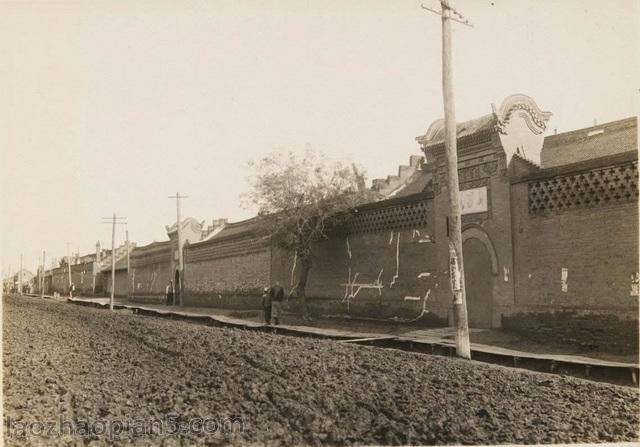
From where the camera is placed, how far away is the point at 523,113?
1605 cm

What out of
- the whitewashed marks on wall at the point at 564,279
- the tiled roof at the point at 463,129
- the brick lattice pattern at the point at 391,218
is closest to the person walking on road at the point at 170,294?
the brick lattice pattern at the point at 391,218

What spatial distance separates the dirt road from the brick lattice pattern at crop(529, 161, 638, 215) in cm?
527

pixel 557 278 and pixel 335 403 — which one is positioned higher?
pixel 557 278

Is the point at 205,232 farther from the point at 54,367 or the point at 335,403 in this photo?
the point at 335,403

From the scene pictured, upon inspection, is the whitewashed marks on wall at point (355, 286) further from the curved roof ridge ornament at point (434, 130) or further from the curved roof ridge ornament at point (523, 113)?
the curved roof ridge ornament at point (523, 113)

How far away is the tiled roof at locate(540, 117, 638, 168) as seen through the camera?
17.2m

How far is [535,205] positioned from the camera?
1434cm

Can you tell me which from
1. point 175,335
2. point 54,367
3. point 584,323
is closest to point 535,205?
point 584,323

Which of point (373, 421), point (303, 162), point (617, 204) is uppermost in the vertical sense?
point (303, 162)

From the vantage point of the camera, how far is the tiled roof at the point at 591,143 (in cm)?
1719

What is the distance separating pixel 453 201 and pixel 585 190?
12.0 feet

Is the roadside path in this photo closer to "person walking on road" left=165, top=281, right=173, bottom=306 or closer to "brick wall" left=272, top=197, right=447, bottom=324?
"brick wall" left=272, top=197, right=447, bottom=324

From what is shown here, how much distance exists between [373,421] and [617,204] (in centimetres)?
895

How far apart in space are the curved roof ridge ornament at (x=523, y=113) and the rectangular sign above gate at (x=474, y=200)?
174cm
